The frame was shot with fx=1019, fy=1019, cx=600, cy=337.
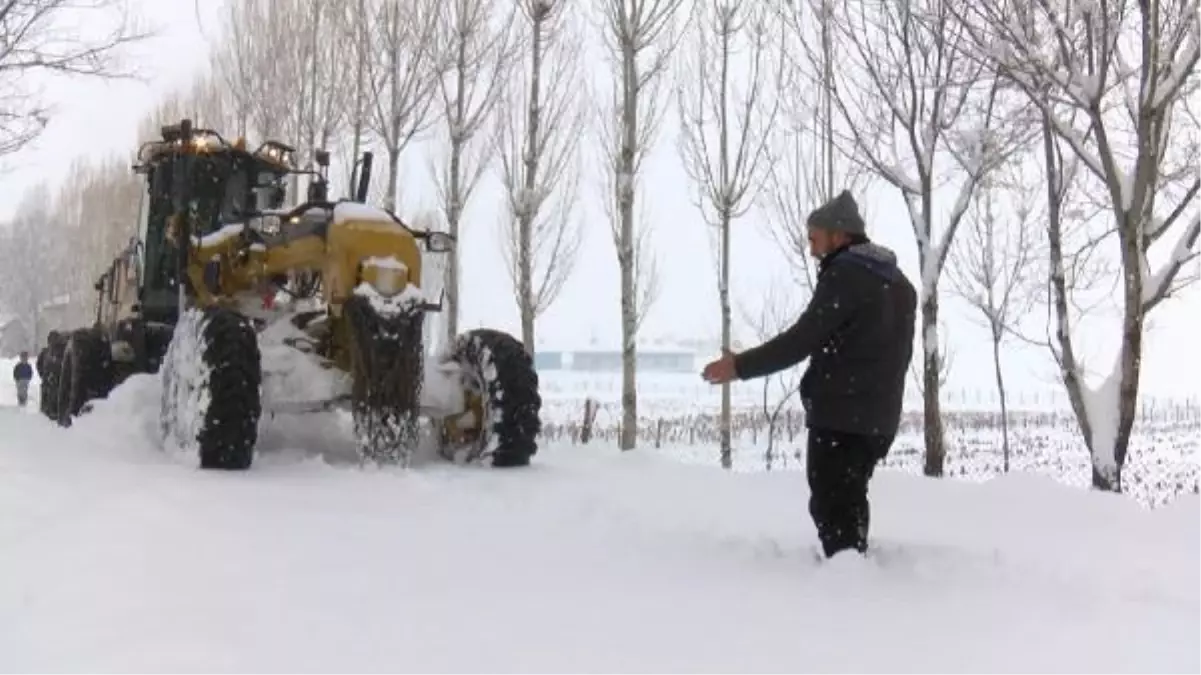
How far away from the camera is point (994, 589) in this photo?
131 inches

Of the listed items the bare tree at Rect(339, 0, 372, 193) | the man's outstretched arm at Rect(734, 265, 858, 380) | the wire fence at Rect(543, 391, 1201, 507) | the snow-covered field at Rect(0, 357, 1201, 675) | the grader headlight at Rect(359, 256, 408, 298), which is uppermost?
the bare tree at Rect(339, 0, 372, 193)

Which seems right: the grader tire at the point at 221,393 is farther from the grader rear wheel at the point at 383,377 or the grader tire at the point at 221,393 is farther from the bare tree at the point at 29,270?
the bare tree at the point at 29,270

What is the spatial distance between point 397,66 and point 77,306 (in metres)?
28.4

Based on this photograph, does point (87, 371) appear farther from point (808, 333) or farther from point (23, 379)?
point (23, 379)

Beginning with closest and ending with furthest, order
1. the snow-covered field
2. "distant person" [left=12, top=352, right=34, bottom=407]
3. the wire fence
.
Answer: the snow-covered field, the wire fence, "distant person" [left=12, top=352, right=34, bottom=407]

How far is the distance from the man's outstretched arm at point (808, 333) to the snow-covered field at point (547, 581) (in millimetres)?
714

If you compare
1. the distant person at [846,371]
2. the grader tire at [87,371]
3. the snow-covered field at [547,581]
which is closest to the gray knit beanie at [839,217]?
the distant person at [846,371]

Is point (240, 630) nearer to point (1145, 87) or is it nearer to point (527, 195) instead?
point (1145, 87)

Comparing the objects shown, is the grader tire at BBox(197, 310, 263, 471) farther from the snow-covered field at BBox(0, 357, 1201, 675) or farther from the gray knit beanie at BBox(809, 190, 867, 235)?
the gray knit beanie at BBox(809, 190, 867, 235)

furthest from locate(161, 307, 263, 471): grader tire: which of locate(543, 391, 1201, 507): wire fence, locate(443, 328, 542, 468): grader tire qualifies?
locate(543, 391, 1201, 507): wire fence

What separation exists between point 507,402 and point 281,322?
1.61m

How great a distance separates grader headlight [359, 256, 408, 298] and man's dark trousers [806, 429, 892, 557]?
2.79m

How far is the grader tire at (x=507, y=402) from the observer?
21.1 feet

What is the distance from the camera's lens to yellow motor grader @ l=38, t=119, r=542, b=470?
5.61m
